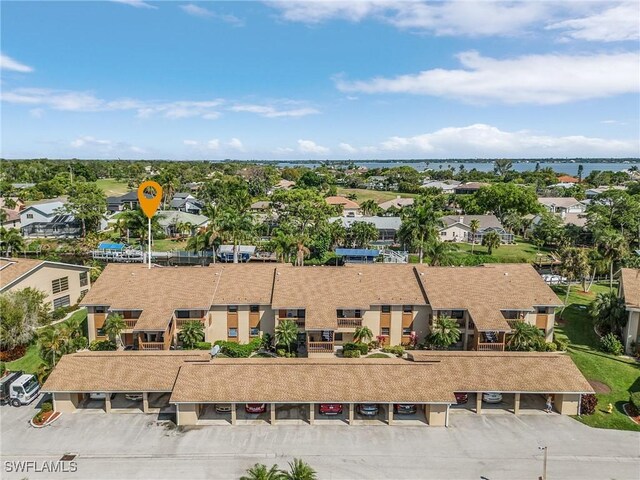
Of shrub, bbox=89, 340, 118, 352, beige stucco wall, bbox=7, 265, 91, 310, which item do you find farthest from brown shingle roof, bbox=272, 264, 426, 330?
beige stucco wall, bbox=7, 265, 91, 310

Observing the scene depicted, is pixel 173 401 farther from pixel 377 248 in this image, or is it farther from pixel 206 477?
pixel 377 248

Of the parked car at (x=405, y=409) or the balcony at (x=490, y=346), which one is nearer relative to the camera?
the parked car at (x=405, y=409)

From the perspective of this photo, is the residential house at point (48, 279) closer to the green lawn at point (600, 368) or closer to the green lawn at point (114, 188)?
the green lawn at point (600, 368)

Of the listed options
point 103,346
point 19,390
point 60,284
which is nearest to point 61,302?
point 60,284

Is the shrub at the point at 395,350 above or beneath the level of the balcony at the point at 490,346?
beneath

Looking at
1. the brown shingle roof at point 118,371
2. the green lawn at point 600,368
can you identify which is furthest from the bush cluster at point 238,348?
the green lawn at point 600,368

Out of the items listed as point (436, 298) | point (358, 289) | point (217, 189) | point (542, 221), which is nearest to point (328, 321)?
point (358, 289)

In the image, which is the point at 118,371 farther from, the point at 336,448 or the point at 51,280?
the point at 51,280
